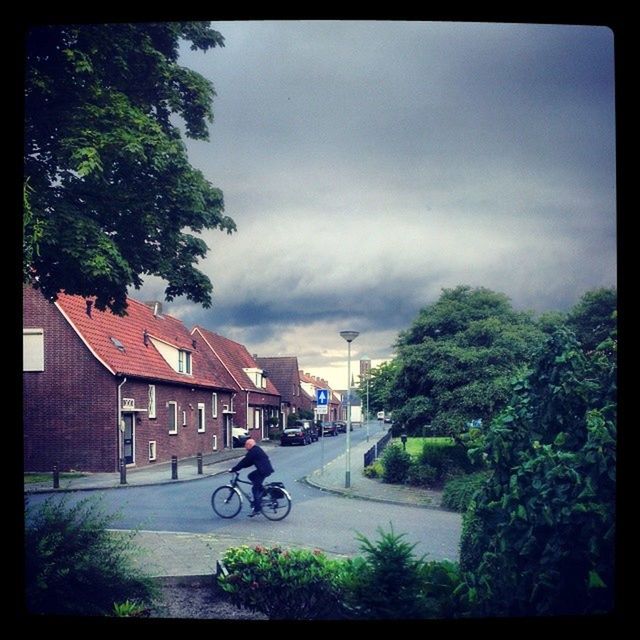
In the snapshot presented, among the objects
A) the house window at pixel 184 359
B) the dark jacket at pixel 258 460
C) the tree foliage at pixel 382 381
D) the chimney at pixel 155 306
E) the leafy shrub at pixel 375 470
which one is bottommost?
the leafy shrub at pixel 375 470

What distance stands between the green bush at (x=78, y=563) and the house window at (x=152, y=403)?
1.35 m

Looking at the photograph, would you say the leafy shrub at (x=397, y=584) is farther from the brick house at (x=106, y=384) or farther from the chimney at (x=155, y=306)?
the chimney at (x=155, y=306)

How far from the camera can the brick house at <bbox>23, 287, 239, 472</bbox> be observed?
4.09 meters

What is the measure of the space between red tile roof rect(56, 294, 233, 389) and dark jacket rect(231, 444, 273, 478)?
3.56 feet

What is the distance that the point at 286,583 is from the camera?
3961 mm

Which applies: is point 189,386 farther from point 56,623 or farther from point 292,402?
point 56,623

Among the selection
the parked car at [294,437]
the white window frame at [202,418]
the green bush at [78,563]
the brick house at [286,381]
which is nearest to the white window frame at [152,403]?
the white window frame at [202,418]

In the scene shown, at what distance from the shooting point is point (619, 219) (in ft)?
11.3

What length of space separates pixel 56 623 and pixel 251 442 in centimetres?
321

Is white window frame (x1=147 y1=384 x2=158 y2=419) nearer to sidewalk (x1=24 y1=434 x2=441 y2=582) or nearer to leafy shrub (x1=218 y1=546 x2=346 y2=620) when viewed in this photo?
sidewalk (x1=24 y1=434 x2=441 y2=582)

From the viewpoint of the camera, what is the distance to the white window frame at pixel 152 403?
559 cm

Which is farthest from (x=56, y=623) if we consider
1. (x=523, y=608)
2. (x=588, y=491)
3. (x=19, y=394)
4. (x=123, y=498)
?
(x=588, y=491)

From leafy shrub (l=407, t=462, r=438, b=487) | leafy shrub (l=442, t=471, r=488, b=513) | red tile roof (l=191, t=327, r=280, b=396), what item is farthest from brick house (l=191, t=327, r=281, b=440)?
leafy shrub (l=407, t=462, r=438, b=487)

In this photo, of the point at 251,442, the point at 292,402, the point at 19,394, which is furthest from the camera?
the point at 292,402
